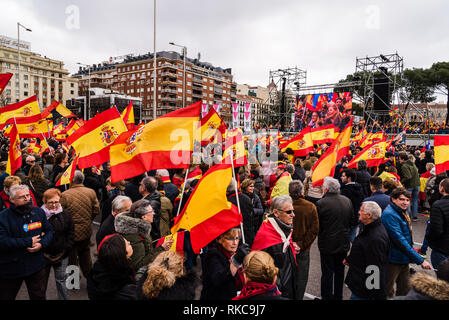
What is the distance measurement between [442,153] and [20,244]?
730cm

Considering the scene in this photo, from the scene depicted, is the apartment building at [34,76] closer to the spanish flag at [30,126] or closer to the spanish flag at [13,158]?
the spanish flag at [30,126]

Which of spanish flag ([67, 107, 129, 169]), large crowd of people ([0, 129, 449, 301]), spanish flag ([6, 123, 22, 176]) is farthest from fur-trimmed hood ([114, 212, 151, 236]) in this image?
spanish flag ([6, 123, 22, 176])

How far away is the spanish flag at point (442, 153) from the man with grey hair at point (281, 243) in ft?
15.1

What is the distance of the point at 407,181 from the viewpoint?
8320 millimetres

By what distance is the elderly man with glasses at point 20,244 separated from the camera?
3270 mm

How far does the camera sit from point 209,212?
3.27m

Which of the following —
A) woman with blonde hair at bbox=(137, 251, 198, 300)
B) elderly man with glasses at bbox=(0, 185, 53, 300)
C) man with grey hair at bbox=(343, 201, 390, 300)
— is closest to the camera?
woman with blonde hair at bbox=(137, 251, 198, 300)

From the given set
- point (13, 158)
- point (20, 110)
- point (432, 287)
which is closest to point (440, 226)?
point (432, 287)

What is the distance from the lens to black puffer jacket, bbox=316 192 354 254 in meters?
4.20

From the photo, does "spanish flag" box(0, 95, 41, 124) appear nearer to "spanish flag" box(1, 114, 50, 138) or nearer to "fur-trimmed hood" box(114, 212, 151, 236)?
"spanish flag" box(1, 114, 50, 138)

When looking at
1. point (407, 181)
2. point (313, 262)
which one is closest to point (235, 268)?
point (313, 262)

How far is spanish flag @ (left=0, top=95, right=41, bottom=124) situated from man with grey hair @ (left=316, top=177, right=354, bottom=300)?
27.6 feet
